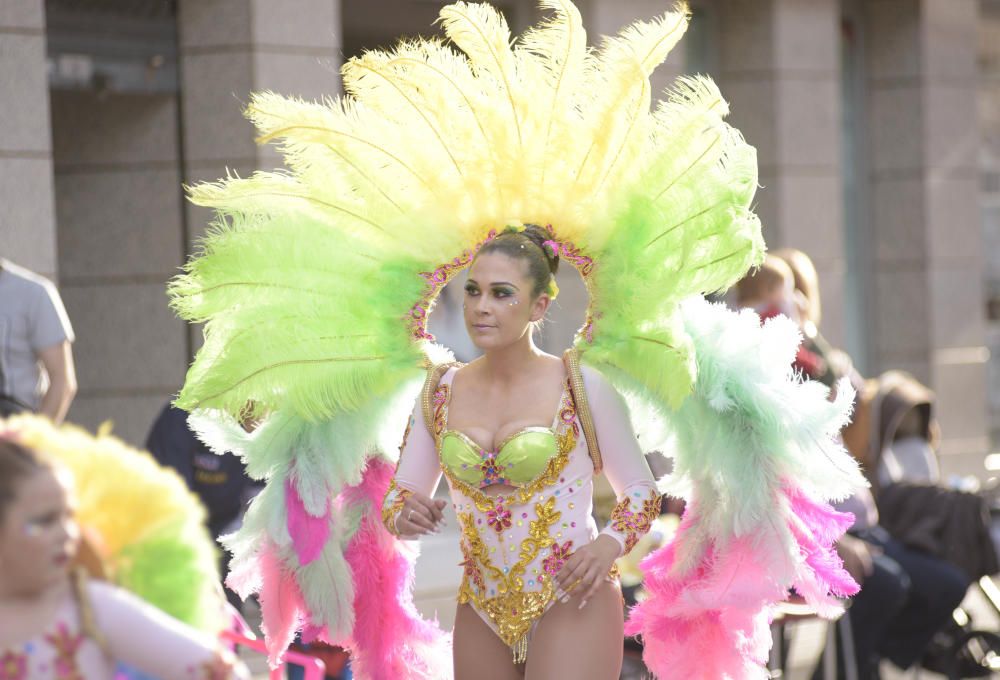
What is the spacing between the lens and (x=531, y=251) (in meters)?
4.07

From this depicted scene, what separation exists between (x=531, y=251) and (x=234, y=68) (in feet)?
15.3

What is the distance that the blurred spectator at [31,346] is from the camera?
588 centimetres

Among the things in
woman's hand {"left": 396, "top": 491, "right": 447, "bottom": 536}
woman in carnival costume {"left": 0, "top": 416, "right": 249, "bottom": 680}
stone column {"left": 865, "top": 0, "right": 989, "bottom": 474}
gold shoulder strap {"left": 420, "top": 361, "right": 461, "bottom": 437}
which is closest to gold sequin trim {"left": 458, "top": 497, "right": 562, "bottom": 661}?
woman's hand {"left": 396, "top": 491, "right": 447, "bottom": 536}

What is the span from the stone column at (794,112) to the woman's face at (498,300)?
718 centimetres

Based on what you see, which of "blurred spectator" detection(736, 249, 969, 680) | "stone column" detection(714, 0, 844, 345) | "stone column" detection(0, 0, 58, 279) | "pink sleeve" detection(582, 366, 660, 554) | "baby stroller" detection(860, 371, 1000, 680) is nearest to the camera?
"pink sleeve" detection(582, 366, 660, 554)

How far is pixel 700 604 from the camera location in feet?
13.8

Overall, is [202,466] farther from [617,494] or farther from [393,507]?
[617,494]

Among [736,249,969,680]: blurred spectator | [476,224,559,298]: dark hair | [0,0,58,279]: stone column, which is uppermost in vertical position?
[0,0,58,279]: stone column

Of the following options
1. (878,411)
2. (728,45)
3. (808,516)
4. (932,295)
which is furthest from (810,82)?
(808,516)

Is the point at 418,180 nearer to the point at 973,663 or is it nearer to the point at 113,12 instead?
the point at 973,663

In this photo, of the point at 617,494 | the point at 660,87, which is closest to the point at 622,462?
the point at 617,494

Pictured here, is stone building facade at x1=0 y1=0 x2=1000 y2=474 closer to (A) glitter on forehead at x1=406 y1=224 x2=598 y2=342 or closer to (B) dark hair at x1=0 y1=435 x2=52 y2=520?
(A) glitter on forehead at x1=406 y1=224 x2=598 y2=342

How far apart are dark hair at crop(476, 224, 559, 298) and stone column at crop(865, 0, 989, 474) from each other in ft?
27.0

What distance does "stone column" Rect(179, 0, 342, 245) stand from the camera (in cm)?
825
